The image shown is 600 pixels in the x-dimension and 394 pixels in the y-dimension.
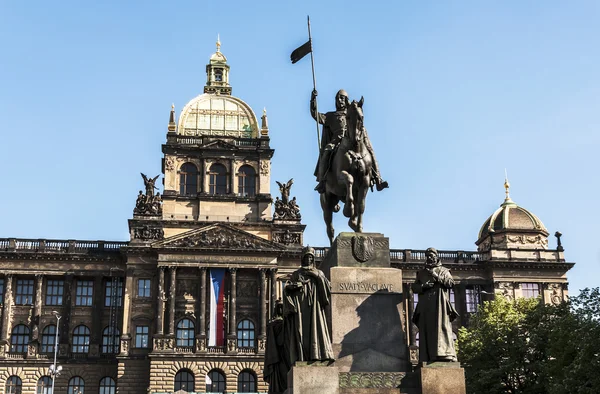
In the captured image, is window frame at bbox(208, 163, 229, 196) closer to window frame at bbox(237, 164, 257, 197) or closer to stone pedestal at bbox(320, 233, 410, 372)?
window frame at bbox(237, 164, 257, 197)

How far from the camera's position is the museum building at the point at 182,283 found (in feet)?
241

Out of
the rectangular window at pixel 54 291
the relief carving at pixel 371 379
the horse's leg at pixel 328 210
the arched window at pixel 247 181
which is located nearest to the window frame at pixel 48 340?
the rectangular window at pixel 54 291

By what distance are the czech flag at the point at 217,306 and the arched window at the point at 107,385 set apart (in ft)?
31.5

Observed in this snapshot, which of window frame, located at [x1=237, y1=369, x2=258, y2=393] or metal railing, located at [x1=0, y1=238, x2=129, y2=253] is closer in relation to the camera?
window frame, located at [x1=237, y1=369, x2=258, y2=393]

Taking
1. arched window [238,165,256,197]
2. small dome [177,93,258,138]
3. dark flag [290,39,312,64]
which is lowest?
dark flag [290,39,312,64]

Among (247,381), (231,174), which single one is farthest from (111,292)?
(231,174)

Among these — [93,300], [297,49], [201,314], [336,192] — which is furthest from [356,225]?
[93,300]

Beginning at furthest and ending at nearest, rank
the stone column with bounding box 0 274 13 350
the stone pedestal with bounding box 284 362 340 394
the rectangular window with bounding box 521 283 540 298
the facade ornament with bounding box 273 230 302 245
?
the rectangular window with bounding box 521 283 540 298
the facade ornament with bounding box 273 230 302 245
the stone column with bounding box 0 274 13 350
the stone pedestal with bounding box 284 362 340 394

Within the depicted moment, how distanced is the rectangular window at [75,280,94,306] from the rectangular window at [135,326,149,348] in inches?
227

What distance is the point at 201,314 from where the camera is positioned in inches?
2918

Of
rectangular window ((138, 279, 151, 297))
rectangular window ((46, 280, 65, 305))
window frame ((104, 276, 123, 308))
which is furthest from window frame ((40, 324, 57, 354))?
rectangular window ((138, 279, 151, 297))

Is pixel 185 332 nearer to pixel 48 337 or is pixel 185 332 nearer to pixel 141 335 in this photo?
pixel 141 335

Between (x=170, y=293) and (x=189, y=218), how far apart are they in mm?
7649

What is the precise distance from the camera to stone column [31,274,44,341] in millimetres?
74875
